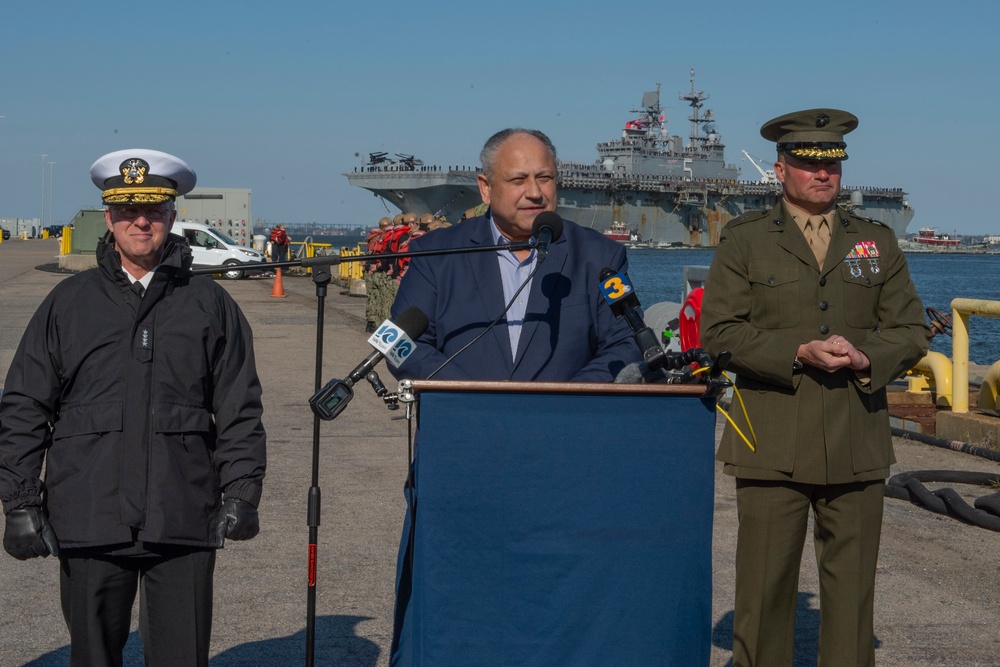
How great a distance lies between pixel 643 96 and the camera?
444 ft

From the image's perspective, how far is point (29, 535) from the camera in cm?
371

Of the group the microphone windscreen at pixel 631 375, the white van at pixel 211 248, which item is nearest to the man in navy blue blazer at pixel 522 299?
the microphone windscreen at pixel 631 375

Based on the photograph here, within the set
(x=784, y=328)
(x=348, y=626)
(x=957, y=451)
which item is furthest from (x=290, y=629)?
(x=957, y=451)

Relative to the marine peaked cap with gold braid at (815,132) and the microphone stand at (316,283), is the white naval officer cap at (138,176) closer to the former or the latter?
the microphone stand at (316,283)

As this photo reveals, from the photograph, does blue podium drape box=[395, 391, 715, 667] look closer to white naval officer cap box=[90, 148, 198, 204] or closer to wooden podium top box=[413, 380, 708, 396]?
wooden podium top box=[413, 380, 708, 396]

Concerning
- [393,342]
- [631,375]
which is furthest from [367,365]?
[631,375]

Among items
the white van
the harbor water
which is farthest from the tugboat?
the white van

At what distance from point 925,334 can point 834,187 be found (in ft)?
1.95

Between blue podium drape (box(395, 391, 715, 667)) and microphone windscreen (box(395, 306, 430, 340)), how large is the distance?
17.5 inches

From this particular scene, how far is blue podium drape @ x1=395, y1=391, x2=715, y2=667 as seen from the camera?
3.44 m

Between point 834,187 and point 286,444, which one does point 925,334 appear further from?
point 286,444

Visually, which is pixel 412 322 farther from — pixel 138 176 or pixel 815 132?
pixel 815 132

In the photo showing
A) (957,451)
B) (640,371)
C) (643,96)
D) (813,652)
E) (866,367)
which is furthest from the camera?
(643,96)

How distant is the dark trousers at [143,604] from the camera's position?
383cm
